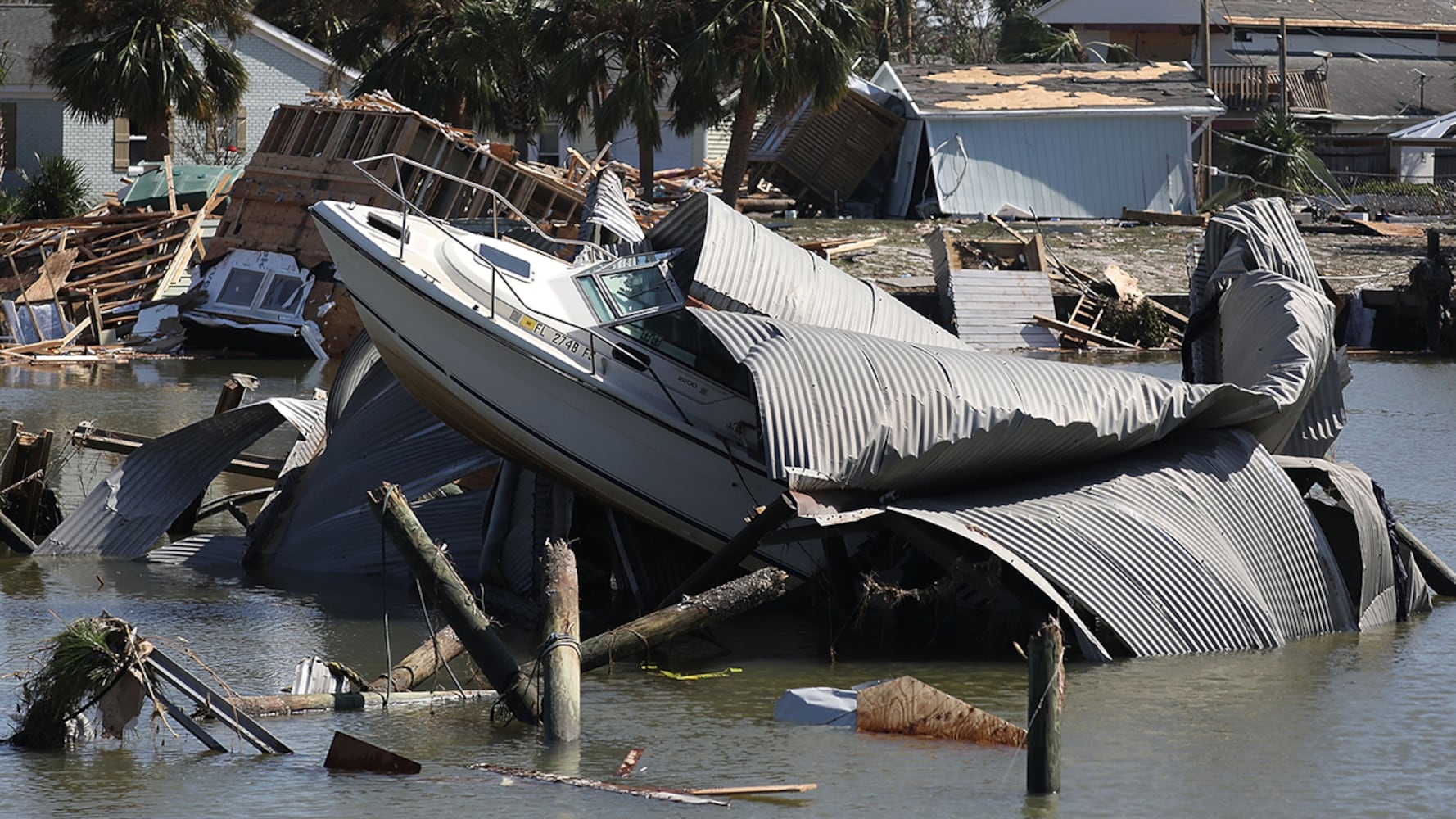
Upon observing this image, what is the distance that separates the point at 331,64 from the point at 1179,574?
117 feet

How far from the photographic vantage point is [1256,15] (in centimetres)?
5884

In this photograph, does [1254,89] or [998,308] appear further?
[1254,89]

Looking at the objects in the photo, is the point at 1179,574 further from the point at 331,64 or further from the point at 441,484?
the point at 331,64

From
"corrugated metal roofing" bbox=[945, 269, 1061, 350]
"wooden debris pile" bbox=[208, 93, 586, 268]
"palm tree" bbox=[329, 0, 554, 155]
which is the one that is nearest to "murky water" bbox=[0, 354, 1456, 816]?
"wooden debris pile" bbox=[208, 93, 586, 268]

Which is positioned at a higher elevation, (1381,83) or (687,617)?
(1381,83)

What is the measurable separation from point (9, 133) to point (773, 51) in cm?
2199

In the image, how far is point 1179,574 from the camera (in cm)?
1123

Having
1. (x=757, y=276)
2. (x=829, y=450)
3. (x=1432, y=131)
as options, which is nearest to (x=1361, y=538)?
(x=829, y=450)

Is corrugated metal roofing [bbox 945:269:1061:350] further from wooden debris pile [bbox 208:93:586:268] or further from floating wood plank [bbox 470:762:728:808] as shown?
floating wood plank [bbox 470:762:728:808]

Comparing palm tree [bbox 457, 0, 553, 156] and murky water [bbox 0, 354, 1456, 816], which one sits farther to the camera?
palm tree [bbox 457, 0, 553, 156]

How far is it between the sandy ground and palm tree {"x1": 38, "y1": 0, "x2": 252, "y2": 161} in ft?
38.4

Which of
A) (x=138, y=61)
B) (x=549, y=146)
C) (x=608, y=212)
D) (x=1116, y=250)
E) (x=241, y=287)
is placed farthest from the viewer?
(x=549, y=146)

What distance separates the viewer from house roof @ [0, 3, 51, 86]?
4303 centimetres

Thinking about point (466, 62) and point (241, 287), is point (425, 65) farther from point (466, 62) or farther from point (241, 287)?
point (241, 287)
